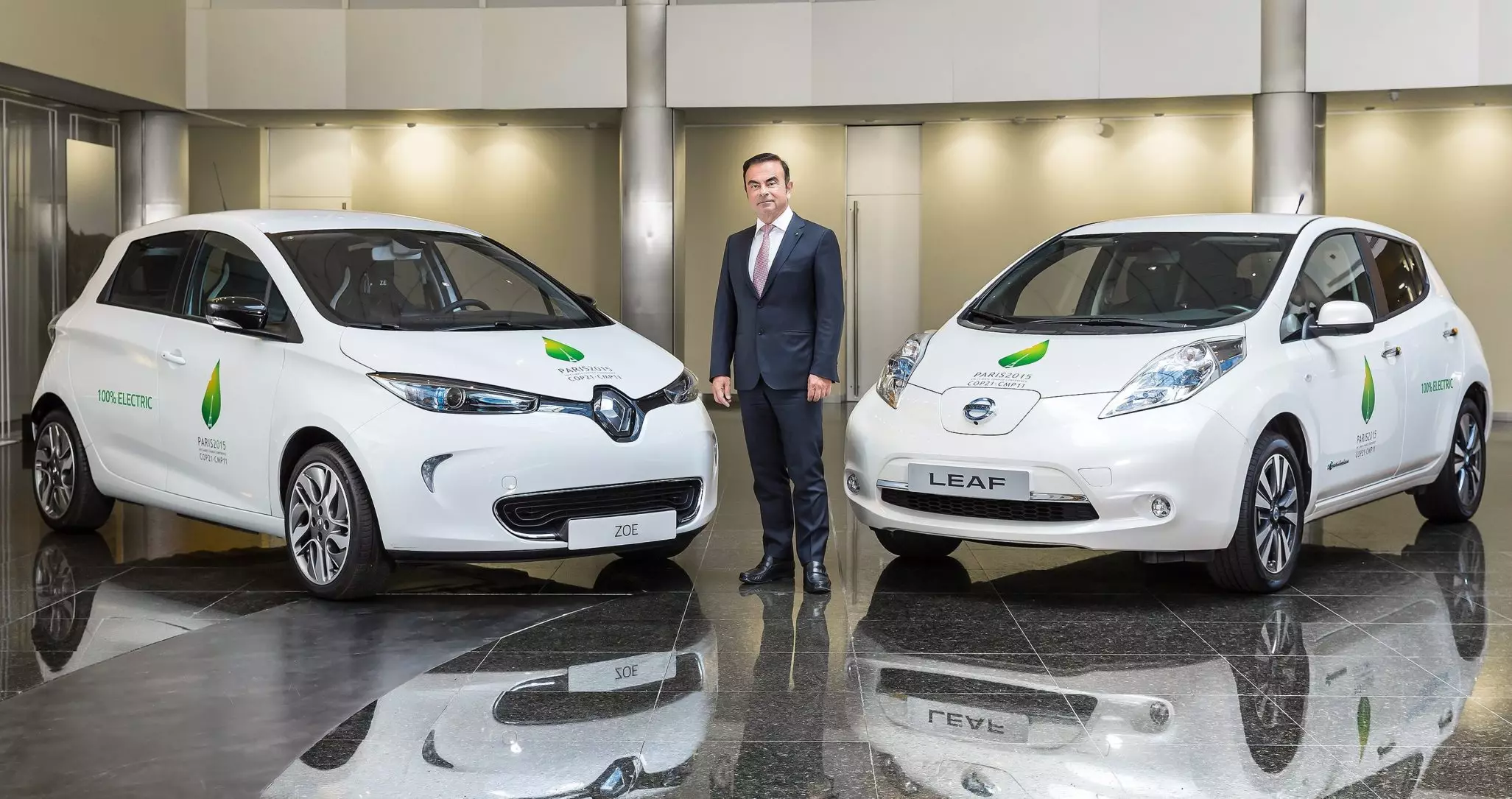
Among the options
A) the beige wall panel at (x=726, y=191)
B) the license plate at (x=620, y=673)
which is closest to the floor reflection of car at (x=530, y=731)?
the license plate at (x=620, y=673)

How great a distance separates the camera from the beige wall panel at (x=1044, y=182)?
14.9m

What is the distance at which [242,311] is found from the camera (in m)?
5.52

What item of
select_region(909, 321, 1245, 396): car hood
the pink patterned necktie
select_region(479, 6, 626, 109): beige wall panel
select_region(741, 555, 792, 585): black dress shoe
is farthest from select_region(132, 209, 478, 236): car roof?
select_region(479, 6, 626, 109): beige wall panel

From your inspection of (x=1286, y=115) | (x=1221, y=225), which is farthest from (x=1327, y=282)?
(x=1286, y=115)

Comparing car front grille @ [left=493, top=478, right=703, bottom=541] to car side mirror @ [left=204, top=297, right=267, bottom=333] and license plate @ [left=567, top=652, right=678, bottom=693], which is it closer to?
license plate @ [left=567, top=652, right=678, bottom=693]

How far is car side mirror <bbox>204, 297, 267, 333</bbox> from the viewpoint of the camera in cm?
552

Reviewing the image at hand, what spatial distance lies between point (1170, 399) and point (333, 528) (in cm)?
308

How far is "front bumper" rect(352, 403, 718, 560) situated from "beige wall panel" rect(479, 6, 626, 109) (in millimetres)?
8883

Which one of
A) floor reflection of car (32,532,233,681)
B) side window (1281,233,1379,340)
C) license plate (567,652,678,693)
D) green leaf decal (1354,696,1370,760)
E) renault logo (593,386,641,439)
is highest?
side window (1281,233,1379,340)

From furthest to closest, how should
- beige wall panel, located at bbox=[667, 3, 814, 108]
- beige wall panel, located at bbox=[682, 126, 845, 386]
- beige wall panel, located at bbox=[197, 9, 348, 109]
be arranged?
1. beige wall panel, located at bbox=[682, 126, 845, 386]
2. beige wall panel, located at bbox=[197, 9, 348, 109]
3. beige wall panel, located at bbox=[667, 3, 814, 108]

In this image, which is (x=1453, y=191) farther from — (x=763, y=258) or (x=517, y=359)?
(x=517, y=359)

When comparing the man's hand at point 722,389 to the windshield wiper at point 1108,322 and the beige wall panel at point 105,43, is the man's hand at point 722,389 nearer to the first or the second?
the windshield wiper at point 1108,322

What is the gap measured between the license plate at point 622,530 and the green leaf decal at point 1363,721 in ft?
8.23

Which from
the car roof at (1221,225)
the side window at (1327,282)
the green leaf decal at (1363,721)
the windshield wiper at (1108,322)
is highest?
the car roof at (1221,225)
